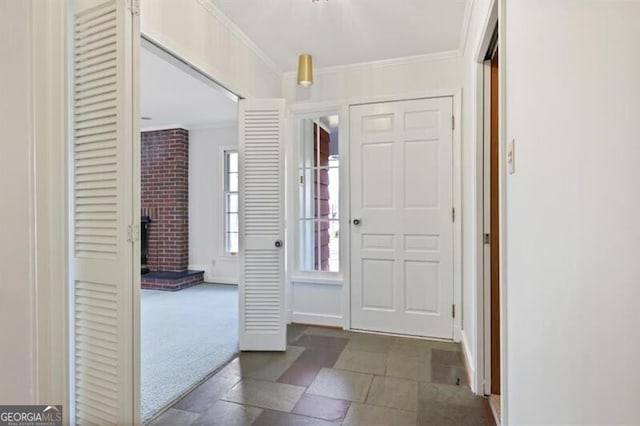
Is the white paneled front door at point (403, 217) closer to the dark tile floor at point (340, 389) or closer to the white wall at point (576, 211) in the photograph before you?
the dark tile floor at point (340, 389)

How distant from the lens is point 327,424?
1783mm

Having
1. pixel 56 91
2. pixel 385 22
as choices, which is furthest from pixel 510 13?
pixel 56 91

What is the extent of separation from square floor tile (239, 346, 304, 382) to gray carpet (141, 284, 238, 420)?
170 millimetres

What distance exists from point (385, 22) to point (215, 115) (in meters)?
3.28

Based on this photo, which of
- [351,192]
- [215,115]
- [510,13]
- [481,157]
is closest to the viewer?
[510,13]

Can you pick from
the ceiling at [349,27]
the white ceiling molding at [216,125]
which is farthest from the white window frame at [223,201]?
the ceiling at [349,27]

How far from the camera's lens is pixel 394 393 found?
209 cm

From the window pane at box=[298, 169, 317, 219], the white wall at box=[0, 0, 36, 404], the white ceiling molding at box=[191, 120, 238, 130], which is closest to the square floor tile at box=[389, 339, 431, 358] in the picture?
the window pane at box=[298, 169, 317, 219]

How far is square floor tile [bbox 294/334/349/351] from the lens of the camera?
2.83 metres

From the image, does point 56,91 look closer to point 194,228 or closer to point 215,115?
point 215,115

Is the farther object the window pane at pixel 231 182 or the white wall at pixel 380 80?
the window pane at pixel 231 182

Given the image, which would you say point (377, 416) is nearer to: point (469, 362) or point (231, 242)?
point (469, 362)

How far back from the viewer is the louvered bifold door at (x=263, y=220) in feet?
8.84

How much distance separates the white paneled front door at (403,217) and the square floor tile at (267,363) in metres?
0.80
